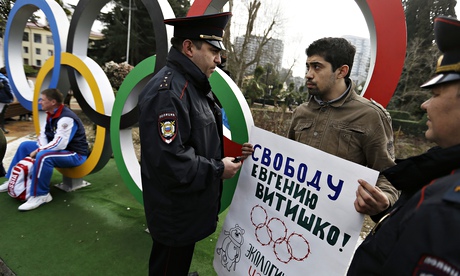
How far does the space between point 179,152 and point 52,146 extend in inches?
106

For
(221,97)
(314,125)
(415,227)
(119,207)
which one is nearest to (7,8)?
(119,207)

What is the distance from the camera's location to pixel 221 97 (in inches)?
92.0

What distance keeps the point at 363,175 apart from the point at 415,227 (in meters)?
0.63

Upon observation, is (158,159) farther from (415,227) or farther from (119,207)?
(119,207)

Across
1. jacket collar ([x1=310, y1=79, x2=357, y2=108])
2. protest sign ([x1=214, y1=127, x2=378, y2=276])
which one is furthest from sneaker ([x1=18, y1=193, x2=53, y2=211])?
jacket collar ([x1=310, y1=79, x2=357, y2=108])

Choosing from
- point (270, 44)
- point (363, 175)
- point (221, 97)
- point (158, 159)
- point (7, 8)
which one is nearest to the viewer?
point (363, 175)

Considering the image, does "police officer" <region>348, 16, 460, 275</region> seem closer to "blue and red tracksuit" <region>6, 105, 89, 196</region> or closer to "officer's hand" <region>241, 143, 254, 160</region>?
"officer's hand" <region>241, 143, 254, 160</region>

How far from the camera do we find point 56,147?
3.40 meters

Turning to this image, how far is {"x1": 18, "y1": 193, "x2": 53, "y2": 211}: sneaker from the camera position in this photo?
3295 millimetres

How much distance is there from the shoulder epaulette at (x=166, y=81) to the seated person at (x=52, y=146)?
2423mm

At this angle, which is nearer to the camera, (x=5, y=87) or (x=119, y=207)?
(x=119, y=207)

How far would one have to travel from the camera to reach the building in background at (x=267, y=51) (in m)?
13.5

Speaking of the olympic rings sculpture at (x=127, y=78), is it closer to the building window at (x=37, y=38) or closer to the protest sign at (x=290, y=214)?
the protest sign at (x=290, y=214)

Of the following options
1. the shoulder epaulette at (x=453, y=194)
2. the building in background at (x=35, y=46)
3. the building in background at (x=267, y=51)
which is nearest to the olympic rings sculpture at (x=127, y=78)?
the shoulder epaulette at (x=453, y=194)
